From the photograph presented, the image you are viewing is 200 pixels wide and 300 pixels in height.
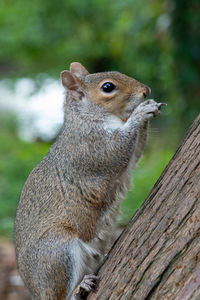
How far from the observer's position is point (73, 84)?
371 centimetres

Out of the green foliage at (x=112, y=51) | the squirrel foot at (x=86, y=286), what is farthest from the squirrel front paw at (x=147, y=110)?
the green foliage at (x=112, y=51)

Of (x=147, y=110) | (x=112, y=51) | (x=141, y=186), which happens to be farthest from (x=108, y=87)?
(x=112, y=51)

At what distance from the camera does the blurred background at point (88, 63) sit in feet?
22.2

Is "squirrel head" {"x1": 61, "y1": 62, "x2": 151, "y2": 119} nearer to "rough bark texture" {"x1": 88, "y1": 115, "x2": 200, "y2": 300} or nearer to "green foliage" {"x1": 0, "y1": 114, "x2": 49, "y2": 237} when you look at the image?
"rough bark texture" {"x1": 88, "y1": 115, "x2": 200, "y2": 300}

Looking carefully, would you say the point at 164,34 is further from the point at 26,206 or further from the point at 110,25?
the point at 26,206

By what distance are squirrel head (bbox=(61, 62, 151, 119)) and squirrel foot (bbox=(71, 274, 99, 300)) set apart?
1.16 m

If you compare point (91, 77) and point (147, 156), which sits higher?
point (91, 77)

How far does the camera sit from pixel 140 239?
2.56 metres

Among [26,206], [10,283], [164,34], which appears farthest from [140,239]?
[164,34]

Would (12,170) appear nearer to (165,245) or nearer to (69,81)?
(69,81)

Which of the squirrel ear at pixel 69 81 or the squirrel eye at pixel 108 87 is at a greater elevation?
the squirrel eye at pixel 108 87

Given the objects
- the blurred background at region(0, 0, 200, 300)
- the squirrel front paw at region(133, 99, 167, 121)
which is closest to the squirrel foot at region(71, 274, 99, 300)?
the squirrel front paw at region(133, 99, 167, 121)

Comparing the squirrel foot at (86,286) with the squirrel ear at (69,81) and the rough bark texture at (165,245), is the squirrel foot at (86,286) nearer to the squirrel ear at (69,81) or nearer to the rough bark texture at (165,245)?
the rough bark texture at (165,245)

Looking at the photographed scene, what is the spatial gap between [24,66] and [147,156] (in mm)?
3706
